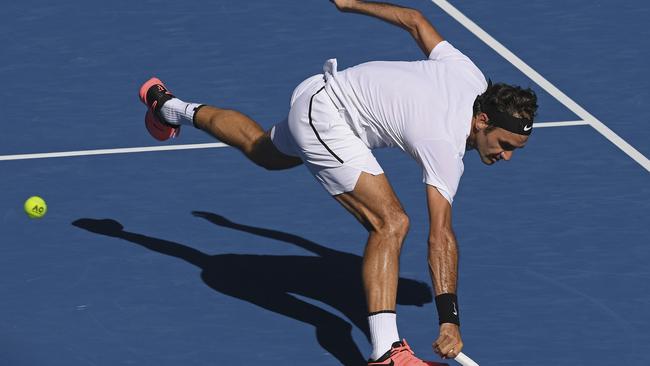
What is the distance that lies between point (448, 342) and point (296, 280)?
8.02 feet

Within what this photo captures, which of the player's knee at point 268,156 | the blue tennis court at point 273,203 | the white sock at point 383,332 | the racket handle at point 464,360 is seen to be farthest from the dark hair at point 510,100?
the player's knee at point 268,156

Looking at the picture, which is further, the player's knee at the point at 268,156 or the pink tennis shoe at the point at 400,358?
the player's knee at the point at 268,156

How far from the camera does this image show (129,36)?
17.5m

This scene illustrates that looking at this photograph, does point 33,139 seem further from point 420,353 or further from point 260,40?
point 420,353

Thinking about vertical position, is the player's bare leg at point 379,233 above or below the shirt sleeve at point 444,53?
below

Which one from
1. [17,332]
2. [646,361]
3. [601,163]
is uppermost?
[601,163]

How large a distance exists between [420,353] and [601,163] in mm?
3449

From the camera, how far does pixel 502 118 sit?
11367 mm

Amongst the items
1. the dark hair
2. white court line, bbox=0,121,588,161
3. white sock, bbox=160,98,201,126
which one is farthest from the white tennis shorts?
white court line, bbox=0,121,588,161

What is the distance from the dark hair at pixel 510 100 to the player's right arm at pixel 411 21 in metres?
0.97

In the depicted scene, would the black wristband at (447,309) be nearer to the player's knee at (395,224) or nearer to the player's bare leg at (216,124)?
the player's knee at (395,224)

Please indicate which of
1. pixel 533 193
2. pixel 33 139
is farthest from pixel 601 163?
pixel 33 139

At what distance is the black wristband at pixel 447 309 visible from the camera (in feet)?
36.0

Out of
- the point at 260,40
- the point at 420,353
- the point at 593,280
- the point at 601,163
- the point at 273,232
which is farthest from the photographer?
the point at 260,40
